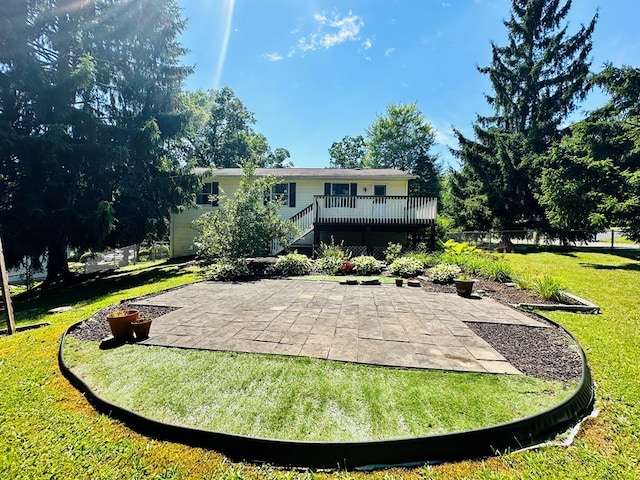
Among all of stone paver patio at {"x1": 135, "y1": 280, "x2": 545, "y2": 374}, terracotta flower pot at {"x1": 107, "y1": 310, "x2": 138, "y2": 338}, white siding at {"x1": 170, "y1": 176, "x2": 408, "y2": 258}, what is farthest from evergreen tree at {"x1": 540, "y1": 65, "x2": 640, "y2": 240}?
terracotta flower pot at {"x1": 107, "y1": 310, "x2": 138, "y2": 338}

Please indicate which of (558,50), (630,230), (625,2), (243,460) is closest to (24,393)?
(243,460)

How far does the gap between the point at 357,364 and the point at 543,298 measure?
532 cm

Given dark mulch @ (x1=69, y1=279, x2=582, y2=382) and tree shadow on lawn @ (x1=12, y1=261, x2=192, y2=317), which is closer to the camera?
dark mulch @ (x1=69, y1=279, x2=582, y2=382)

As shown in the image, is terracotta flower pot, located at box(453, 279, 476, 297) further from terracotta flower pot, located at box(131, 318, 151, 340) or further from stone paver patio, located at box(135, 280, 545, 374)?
terracotta flower pot, located at box(131, 318, 151, 340)

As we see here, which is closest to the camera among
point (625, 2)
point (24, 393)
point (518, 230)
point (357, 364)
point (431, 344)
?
point (24, 393)

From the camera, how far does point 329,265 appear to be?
968 centimetres

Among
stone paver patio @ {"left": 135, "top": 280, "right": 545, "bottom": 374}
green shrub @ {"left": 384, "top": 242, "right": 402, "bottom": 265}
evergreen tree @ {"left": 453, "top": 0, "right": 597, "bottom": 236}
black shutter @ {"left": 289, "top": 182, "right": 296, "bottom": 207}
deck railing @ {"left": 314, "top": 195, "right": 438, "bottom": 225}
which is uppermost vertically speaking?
evergreen tree @ {"left": 453, "top": 0, "right": 597, "bottom": 236}

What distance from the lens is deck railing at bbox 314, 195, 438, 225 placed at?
11742mm

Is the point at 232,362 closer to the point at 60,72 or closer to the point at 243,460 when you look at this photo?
the point at 243,460

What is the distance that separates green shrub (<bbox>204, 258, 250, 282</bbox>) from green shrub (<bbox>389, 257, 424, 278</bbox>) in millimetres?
4838

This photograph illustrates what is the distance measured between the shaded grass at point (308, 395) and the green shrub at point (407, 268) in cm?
598

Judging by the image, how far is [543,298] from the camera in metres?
6.15

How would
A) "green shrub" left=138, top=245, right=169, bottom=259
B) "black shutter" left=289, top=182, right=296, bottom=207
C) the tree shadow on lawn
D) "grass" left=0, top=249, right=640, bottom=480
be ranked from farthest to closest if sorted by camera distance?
"green shrub" left=138, top=245, right=169, bottom=259
"black shutter" left=289, top=182, right=296, bottom=207
the tree shadow on lawn
"grass" left=0, top=249, right=640, bottom=480

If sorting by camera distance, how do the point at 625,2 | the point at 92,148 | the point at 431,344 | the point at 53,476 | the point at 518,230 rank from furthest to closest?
the point at 518,230, the point at 92,148, the point at 625,2, the point at 431,344, the point at 53,476
